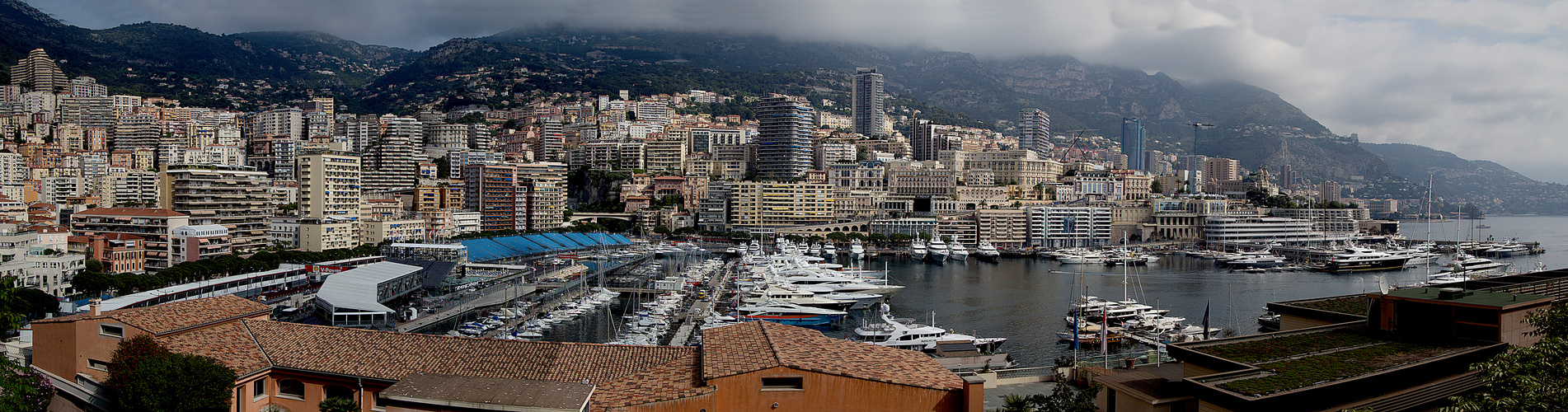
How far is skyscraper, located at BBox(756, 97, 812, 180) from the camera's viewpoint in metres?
79.2

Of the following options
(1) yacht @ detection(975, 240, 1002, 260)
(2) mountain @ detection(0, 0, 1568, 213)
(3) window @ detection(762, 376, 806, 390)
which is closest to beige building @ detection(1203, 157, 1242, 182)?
(2) mountain @ detection(0, 0, 1568, 213)

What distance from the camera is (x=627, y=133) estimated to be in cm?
9125

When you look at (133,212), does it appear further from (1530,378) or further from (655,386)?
(1530,378)

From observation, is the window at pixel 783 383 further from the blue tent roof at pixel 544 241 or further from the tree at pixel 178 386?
the blue tent roof at pixel 544 241

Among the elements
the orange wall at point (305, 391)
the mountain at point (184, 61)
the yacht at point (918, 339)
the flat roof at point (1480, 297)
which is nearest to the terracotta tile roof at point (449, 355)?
the orange wall at point (305, 391)

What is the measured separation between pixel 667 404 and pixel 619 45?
17200 centimetres

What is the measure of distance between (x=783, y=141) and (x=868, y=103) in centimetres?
3263

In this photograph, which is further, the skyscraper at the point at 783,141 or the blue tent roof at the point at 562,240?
the skyscraper at the point at 783,141

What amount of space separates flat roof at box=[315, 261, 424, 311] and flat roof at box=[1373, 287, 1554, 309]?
24924 millimetres

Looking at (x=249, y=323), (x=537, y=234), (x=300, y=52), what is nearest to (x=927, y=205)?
(x=537, y=234)

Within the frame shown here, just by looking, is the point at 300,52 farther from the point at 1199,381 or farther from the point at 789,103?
the point at 1199,381

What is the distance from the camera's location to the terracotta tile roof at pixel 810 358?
27.1 feet

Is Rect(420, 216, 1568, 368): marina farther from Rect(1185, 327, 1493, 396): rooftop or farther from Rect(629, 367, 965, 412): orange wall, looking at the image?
Rect(629, 367, 965, 412): orange wall

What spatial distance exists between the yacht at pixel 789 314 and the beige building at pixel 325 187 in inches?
1187
